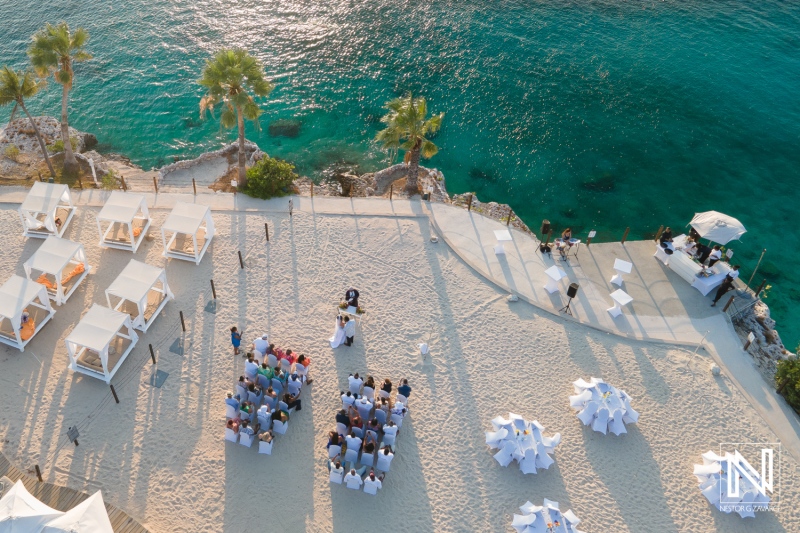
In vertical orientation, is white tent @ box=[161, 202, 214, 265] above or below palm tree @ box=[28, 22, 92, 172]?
below

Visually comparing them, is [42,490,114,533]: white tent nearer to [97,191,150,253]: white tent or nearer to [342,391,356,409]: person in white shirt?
[342,391,356,409]: person in white shirt

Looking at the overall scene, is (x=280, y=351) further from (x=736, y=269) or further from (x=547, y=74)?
(x=547, y=74)

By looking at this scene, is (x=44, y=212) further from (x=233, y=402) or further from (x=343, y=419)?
(x=343, y=419)

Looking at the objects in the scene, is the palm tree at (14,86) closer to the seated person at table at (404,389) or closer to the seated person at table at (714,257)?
the seated person at table at (404,389)

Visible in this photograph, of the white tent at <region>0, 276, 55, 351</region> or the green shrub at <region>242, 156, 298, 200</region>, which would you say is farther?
the green shrub at <region>242, 156, 298, 200</region>

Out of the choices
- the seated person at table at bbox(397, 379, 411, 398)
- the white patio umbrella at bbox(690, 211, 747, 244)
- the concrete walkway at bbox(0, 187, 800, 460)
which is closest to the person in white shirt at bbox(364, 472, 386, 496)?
the seated person at table at bbox(397, 379, 411, 398)

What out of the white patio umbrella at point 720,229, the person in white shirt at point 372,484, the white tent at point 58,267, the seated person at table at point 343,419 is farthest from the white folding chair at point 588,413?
the white tent at point 58,267

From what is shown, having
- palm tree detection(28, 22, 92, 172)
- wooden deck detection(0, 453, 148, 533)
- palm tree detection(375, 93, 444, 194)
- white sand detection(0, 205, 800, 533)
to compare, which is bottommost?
wooden deck detection(0, 453, 148, 533)
